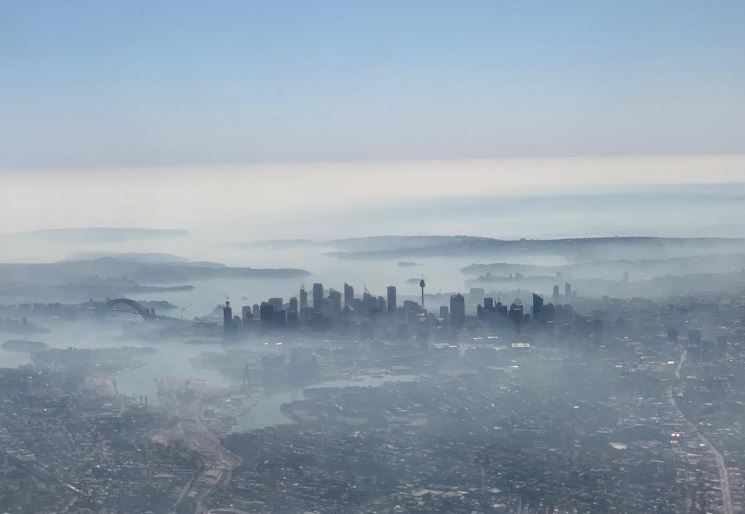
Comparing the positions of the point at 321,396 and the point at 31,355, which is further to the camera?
the point at 31,355

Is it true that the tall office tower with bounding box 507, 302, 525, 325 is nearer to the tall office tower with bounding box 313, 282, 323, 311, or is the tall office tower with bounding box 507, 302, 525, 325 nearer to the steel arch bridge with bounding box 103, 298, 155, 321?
the tall office tower with bounding box 313, 282, 323, 311

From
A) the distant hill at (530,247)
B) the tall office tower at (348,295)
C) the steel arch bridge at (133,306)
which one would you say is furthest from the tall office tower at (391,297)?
the distant hill at (530,247)

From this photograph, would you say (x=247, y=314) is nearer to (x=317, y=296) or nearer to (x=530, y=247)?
(x=317, y=296)

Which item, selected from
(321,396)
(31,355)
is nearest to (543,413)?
(321,396)

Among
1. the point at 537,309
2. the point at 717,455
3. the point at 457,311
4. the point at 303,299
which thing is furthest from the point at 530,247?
the point at 717,455

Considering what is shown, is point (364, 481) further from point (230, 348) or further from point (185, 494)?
point (230, 348)

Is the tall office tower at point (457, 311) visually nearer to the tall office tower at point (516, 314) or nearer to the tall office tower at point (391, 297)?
the tall office tower at point (516, 314)
